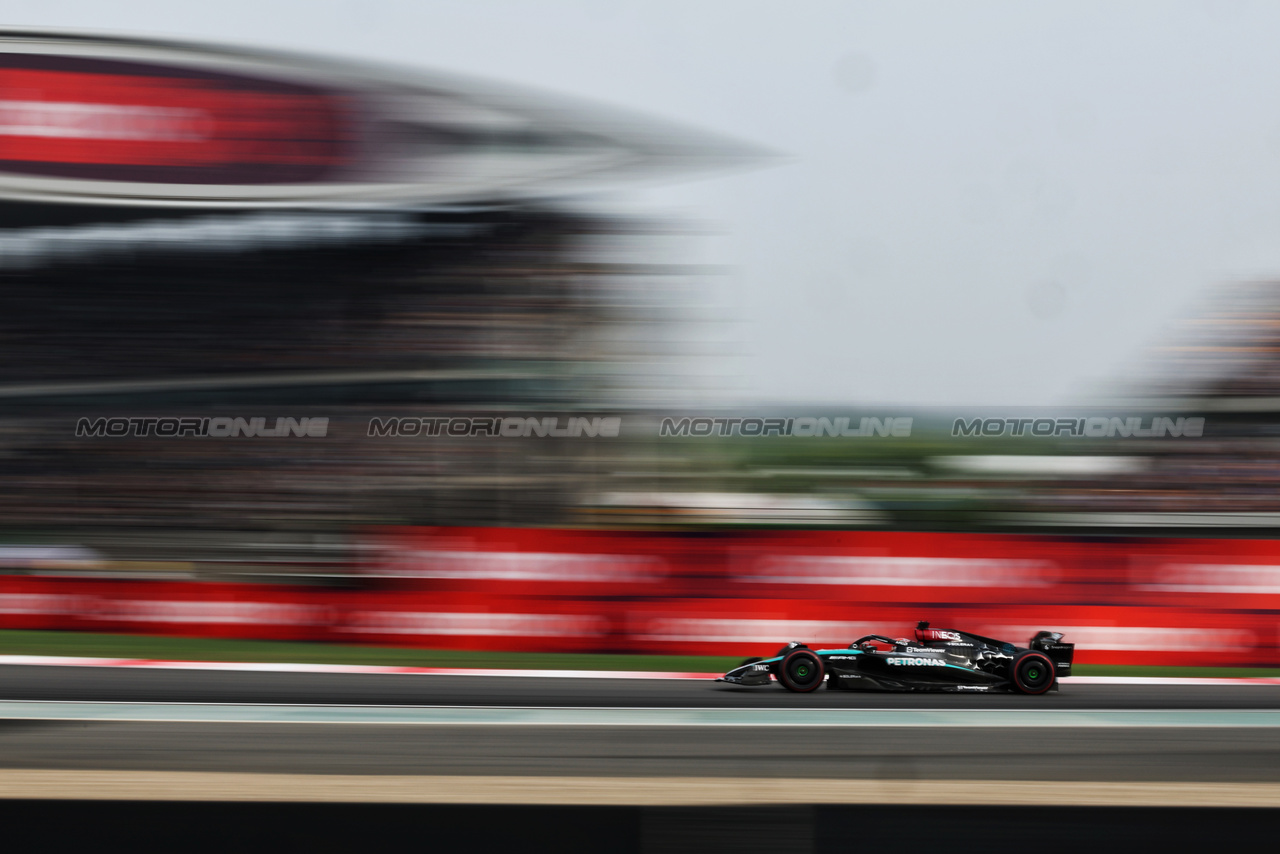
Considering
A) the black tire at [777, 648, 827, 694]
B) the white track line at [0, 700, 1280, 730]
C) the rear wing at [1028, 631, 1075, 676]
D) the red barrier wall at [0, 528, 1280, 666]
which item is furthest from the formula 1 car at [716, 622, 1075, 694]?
the red barrier wall at [0, 528, 1280, 666]

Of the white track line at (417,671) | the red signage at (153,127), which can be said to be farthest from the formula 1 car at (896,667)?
the red signage at (153,127)

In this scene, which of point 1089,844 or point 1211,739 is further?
point 1211,739

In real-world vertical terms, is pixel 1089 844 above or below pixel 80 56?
below

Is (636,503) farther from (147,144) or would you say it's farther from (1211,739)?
(147,144)

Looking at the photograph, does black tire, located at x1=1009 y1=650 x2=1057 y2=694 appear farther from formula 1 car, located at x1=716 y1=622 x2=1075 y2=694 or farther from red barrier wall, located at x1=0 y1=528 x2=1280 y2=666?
red barrier wall, located at x1=0 y1=528 x2=1280 y2=666

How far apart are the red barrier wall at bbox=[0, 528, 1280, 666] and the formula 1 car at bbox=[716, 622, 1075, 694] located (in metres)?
2.38

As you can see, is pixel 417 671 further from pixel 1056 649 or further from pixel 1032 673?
pixel 1056 649

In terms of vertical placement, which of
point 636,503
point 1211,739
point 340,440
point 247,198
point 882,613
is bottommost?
point 1211,739

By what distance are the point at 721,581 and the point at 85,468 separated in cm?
764

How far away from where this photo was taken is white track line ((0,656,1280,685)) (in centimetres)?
741

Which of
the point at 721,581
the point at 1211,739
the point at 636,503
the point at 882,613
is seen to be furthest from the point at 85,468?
the point at 1211,739

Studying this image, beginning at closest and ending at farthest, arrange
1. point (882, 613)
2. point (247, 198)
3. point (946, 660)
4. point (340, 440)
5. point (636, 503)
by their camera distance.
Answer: point (946, 660), point (882, 613), point (636, 503), point (340, 440), point (247, 198)

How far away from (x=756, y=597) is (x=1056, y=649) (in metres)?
2.79

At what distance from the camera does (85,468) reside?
12.1 meters
